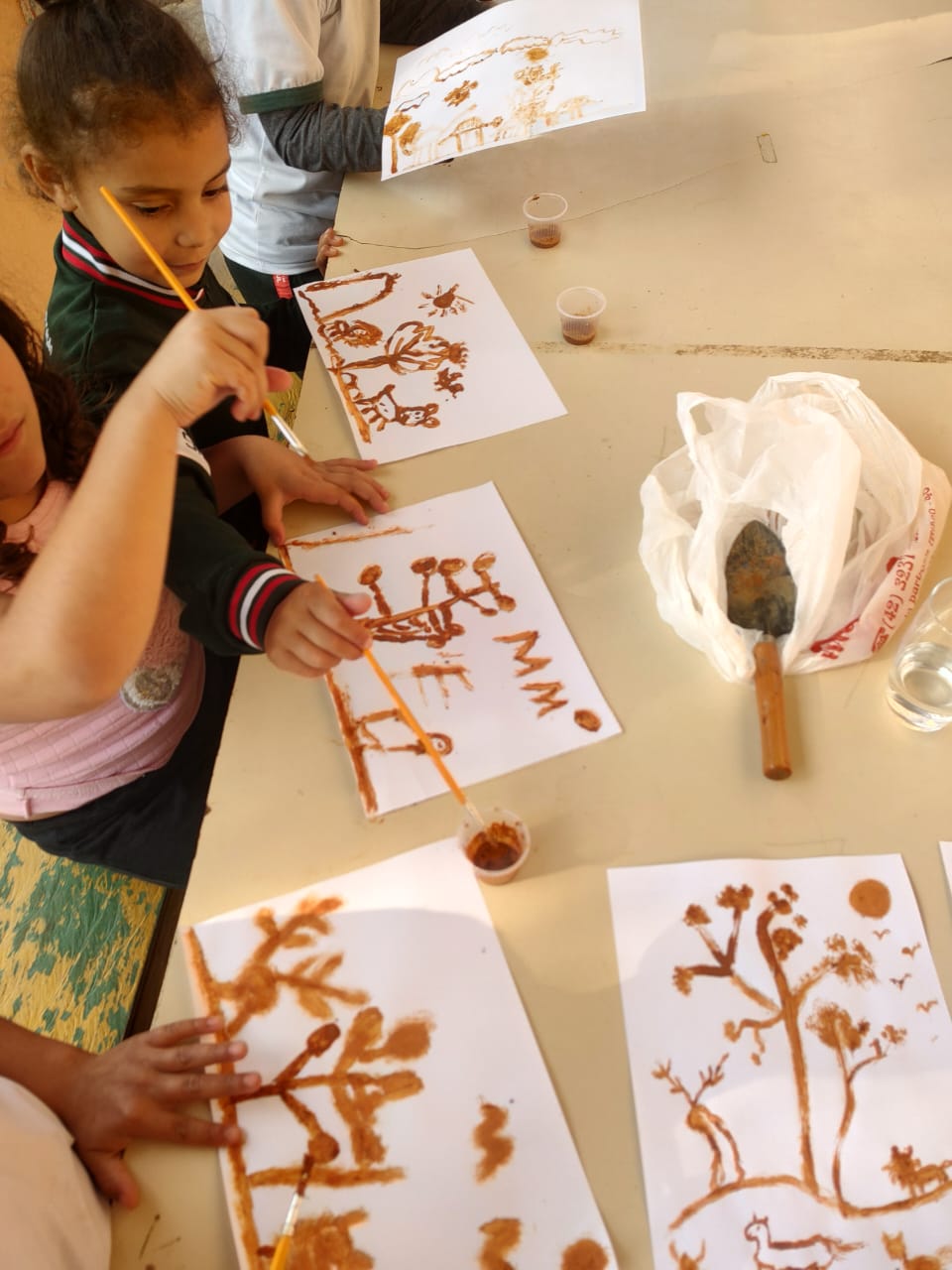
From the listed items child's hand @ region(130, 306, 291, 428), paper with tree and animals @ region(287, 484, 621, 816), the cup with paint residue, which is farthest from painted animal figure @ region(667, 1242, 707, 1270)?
the cup with paint residue

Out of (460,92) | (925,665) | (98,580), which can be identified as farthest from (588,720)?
(460,92)

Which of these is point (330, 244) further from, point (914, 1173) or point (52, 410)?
point (914, 1173)

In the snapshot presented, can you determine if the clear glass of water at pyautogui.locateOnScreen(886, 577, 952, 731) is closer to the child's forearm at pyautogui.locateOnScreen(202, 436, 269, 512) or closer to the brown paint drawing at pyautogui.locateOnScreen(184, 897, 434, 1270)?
the brown paint drawing at pyautogui.locateOnScreen(184, 897, 434, 1270)

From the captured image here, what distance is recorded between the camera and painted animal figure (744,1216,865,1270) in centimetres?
50

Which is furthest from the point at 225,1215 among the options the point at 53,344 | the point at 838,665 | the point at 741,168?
the point at 741,168

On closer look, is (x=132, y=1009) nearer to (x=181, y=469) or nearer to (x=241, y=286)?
(x=181, y=469)

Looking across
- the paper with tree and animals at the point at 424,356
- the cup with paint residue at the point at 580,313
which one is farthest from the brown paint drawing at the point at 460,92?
the cup with paint residue at the point at 580,313

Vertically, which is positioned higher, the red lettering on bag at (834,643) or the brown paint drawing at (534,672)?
the brown paint drawing at (534,672)

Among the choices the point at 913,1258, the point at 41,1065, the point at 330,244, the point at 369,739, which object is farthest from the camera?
the point at 330,244

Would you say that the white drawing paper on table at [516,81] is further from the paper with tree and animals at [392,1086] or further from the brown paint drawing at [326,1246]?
the brown paint drawing at [326,1246]

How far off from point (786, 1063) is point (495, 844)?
0.24 meters

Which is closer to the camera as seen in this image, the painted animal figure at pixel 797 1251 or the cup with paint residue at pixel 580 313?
the painted animal figure at pixel 797 1251

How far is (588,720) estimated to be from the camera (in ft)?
2.36

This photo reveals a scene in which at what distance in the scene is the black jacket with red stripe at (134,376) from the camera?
768mm
